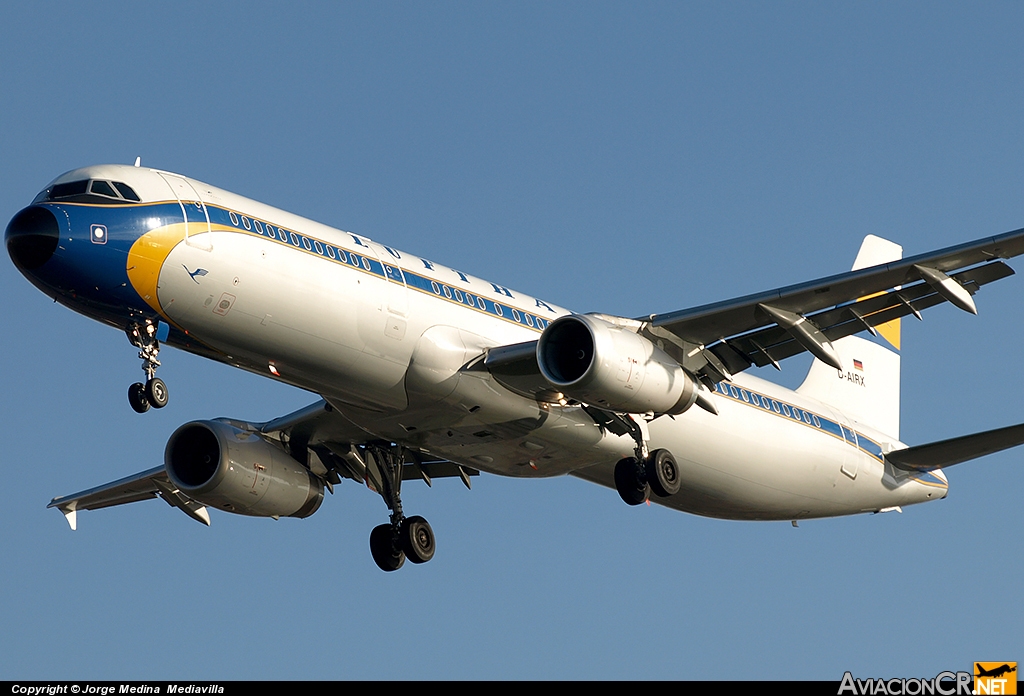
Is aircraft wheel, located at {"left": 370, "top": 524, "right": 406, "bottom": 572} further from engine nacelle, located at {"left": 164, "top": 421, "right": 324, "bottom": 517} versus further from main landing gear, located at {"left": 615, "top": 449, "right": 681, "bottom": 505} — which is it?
main landing gear, located at {"left": 615, "top": 449, "right": 681, "bottom": 505}

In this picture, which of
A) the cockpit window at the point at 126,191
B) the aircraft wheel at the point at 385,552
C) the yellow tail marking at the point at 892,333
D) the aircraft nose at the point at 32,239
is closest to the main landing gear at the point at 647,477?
the aircraft wheel at the point at 385,552

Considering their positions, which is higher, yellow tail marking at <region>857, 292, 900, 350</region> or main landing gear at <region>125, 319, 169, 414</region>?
yellow tail marking at <region>857, 292, 900, 350</region>

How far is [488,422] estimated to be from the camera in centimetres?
3100

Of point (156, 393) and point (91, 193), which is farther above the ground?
point (91, 193)

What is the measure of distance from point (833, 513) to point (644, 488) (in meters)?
8.38

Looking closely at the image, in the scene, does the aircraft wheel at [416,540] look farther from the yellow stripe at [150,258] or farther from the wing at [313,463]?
the yellow stripe at [150,258]

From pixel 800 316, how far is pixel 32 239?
15137 millimetres

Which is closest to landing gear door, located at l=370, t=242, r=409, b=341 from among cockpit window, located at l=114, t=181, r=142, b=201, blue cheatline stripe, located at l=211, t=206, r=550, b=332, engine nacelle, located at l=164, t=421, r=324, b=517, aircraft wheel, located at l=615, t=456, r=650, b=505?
blue cheatline stripe, located at l=211, t=206, r=550, b=332

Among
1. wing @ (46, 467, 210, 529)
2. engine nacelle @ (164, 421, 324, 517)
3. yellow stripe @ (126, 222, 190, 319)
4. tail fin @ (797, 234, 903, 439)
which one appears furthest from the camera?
tail fin @ (797, 234, 903, 439)

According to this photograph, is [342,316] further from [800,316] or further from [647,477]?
[800,316]

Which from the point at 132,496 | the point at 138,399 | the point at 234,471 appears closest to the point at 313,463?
the point at 234,471

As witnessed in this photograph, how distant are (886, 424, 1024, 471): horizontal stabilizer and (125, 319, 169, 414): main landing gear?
751 inches

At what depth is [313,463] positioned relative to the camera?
35.4m

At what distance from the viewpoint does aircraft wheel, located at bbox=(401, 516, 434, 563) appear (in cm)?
3497
